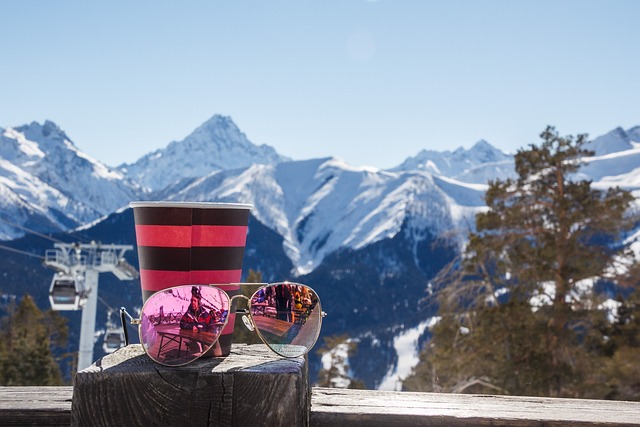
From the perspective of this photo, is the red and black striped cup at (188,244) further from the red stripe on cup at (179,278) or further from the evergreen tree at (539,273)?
the evergreen tree at (539,273)

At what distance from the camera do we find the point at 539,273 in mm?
12805

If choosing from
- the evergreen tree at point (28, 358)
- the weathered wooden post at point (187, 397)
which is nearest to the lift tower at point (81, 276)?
the evergreen tree at point (28, 358)

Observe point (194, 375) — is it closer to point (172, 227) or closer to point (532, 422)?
point (172, 227)

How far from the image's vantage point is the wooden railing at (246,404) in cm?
118

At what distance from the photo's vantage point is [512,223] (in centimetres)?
1393

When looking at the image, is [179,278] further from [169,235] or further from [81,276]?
[81,276]

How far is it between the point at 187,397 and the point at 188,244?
1.32 ft

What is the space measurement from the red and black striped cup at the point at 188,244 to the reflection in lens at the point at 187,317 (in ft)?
0.08

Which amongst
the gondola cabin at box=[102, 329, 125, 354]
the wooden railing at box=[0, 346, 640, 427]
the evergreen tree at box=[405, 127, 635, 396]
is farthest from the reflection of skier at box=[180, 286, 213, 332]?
the gondola cabin at box=[102, 329, 125, 354]

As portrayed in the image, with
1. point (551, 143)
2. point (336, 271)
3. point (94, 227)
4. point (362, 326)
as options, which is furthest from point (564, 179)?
point (94, 227)

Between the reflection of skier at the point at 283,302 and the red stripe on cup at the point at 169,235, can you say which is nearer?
the red stripe on cup at the point at 169,235

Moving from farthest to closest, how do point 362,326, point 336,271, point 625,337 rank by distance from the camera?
1. point 336,271
2. point 362,326
3. point 625,337

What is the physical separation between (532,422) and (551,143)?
1369 cm

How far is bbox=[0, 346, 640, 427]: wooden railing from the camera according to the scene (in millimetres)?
1176
